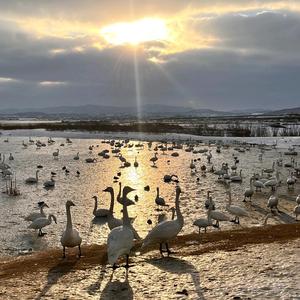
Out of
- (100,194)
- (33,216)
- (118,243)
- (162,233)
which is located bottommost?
(100,194)

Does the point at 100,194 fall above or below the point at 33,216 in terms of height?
below

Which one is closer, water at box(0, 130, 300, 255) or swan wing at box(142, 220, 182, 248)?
swan wing at box(142, 220, 182, 248)

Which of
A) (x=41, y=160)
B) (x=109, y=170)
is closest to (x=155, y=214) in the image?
(x=109, y=170)

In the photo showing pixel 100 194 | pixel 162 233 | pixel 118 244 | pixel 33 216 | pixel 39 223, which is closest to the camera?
pixel 118 244

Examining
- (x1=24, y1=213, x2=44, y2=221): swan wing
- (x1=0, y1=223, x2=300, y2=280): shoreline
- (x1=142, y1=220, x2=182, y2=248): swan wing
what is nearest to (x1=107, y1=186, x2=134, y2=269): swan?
(x1=142, y1=220, x2=182, y2=248): swan wing

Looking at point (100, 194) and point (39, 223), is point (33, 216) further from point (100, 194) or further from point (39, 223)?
point (100, 194)

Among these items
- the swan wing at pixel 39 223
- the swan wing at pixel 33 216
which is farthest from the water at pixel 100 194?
the swan wing at pixel 39 223

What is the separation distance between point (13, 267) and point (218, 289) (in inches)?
217

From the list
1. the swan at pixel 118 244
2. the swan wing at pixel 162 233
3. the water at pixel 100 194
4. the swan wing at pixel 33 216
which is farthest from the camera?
the swan wing at pixel 33 216

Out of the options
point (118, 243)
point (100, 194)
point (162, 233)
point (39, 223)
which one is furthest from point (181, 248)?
point (100, 194)

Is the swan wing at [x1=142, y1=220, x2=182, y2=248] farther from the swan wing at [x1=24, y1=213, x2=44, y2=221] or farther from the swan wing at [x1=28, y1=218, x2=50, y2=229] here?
the swan wing at [x1=24, y1=213, x2=44, y2=221]

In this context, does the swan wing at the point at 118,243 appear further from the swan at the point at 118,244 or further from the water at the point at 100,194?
the water at the point at 100,194

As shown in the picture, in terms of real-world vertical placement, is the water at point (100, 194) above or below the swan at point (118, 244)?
below

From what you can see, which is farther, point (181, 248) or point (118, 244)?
point (181, 248)
